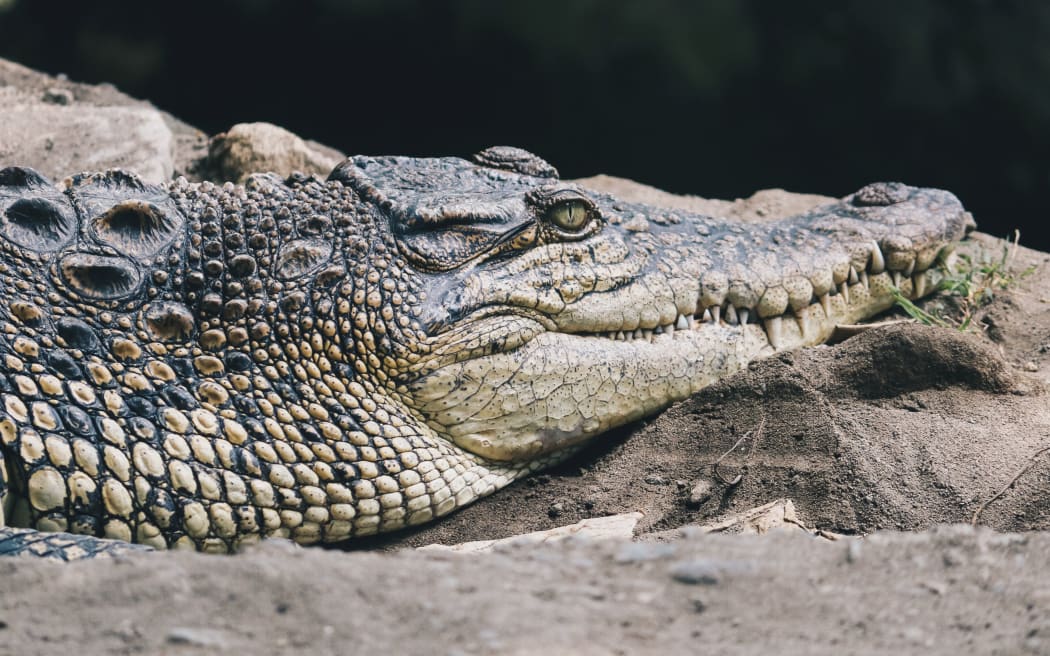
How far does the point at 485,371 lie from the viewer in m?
3.44

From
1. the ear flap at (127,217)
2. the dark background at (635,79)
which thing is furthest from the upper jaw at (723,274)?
the dark background at (635,79)

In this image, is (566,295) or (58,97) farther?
(58,97)

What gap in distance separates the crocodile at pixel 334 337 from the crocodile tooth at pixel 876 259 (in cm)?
25

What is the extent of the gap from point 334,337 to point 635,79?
5.49 metres

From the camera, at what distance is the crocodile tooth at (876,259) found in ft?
13.6

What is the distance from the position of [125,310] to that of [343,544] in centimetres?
97

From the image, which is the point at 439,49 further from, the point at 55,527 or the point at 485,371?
the point at 55,527

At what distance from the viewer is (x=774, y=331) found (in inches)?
153

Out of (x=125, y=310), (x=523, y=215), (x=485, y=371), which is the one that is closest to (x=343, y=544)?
(x=485, y=371)

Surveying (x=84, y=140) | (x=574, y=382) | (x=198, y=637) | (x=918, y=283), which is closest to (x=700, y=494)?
(x=574, y=382)

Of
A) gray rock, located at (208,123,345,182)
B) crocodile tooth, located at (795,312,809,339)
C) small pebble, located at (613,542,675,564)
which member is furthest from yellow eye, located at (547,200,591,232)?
gray rock, located at (208,123,345,182)

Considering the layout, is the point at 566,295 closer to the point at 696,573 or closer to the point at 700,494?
the point at 700,494

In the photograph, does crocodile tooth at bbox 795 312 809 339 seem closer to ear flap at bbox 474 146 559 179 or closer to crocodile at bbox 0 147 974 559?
crocodile at bbox 0 147 974 559

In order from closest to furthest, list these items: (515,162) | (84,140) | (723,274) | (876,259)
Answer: (723,274) → (515,162) → (876,259) → (84,140)
